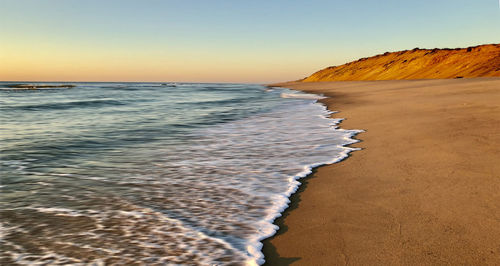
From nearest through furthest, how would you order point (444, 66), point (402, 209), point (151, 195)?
point (402, 209), point (151, 195), point (444, 66)

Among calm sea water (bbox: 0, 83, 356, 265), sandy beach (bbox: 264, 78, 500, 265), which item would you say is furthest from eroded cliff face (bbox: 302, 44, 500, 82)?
calm sea water (bbox: 0, 83, 356, 265)

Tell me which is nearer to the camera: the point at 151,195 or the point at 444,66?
the point at 151,195

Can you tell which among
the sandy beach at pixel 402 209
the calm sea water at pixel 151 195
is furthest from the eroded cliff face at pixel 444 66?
the calm sea water at pixel 151 195

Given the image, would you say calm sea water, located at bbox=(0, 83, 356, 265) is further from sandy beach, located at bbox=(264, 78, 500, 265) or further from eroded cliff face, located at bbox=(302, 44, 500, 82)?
eroded cliff face, located at bbox=(302, 44, 500, 82)

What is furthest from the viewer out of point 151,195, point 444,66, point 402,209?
point 444,66

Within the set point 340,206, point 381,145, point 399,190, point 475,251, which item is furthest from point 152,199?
point 381,145

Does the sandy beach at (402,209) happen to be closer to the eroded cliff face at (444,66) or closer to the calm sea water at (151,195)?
the calm sea water at (151,195)

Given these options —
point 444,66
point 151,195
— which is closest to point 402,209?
point 151,195

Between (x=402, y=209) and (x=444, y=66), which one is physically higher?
(x=444, y=66)

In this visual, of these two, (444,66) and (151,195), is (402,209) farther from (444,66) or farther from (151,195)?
(444,66)

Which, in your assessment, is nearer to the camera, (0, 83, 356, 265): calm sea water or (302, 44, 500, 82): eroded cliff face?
(0, 83, 356, 265): calm sea water

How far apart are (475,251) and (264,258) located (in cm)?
149

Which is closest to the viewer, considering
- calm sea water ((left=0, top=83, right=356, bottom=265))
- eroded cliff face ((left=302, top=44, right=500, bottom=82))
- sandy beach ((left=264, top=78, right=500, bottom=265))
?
sandy beach ((left=264, top=78, right=500, bottom=265))

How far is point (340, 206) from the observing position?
11.4 feet
